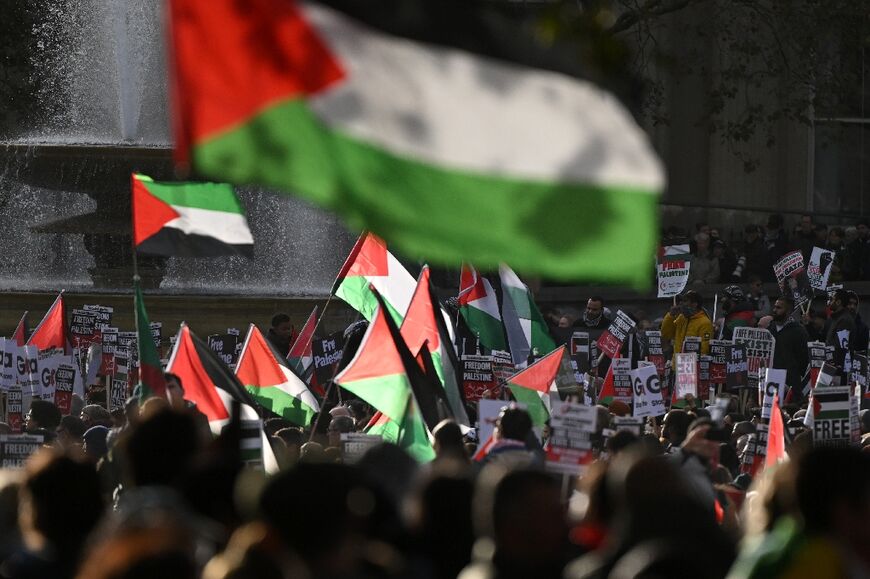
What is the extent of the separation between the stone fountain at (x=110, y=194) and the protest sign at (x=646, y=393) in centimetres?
676

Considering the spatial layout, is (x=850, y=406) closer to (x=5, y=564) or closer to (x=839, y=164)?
(x=5, y=564)

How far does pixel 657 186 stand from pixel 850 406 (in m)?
5.85

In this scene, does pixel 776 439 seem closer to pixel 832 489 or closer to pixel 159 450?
pixel 159 450

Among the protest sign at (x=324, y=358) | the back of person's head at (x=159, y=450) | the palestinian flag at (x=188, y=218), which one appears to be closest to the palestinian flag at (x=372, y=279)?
the protest sign at (x=324, y=358)

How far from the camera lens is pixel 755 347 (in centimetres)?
1742

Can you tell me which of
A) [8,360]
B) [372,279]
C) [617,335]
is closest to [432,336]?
[372,279]

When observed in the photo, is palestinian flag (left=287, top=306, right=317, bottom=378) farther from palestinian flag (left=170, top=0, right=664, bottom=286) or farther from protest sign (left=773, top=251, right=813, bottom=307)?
palestinian flag (left=170, top=0, right=664, bottom=286)

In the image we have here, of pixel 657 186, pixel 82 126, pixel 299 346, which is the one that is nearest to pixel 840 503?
pixel 657 186

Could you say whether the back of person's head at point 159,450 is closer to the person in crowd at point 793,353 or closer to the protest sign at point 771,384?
the protest sign at point 771,384

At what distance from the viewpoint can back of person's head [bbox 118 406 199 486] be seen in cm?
509

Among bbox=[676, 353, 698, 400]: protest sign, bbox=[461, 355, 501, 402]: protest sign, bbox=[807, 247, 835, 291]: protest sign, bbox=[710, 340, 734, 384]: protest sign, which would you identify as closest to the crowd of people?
bbox=[807, 247, 835, 291]: protest sign

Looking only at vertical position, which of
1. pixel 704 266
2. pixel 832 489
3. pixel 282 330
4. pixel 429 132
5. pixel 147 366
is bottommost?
pixel 704 266

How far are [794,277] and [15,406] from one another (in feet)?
30.9

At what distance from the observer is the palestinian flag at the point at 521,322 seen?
16.5 m
